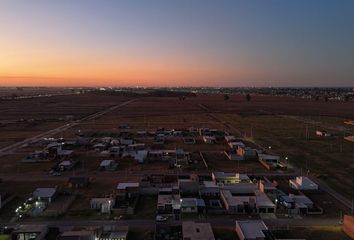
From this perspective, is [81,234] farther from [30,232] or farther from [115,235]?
[30,232]

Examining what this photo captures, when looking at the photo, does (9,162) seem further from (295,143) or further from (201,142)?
(295,143)

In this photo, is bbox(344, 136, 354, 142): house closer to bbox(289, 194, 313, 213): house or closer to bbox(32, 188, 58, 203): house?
bbox(289, 194, 313, 213): house

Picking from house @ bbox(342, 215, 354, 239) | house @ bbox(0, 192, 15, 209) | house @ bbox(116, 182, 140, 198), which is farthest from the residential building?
house @ bbox(342, 215, 354, 239)

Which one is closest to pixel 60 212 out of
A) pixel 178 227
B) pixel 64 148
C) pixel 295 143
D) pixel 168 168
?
pixel 178 227

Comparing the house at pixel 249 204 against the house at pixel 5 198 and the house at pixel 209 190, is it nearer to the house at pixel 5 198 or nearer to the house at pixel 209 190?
the house at pixel 209 190

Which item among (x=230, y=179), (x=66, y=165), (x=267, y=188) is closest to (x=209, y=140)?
(x=230, y=179)
